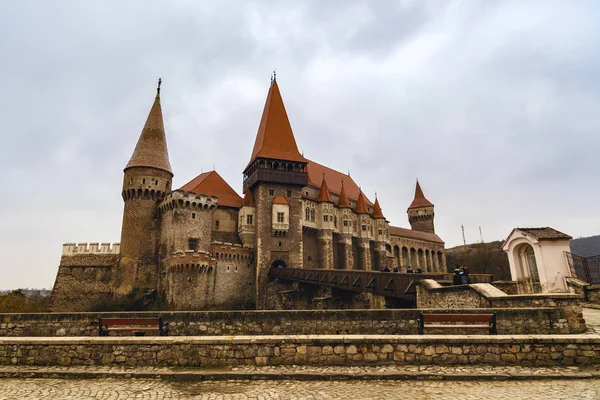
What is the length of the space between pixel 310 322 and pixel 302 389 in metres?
3.61

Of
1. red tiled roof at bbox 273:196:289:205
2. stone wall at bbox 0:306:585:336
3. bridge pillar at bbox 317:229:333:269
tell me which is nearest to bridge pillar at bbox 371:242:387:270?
bridge pillar at bbox 317:229:333:269

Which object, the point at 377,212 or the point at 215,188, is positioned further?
the point at 377,212

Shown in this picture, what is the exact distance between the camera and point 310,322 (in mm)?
9234

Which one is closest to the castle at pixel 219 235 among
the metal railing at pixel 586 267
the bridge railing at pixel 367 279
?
the bridge railing at pixel 367 279

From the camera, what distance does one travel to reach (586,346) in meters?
6.23

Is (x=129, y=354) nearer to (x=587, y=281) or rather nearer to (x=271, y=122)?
(x=587, y=281)

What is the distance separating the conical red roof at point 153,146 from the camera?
3219 cm

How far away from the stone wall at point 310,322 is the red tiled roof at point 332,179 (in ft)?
104

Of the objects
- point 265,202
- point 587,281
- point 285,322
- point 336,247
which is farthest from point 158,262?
point 587,281

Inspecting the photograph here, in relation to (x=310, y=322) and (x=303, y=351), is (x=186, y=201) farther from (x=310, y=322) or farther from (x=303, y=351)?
(x=303, y=351)

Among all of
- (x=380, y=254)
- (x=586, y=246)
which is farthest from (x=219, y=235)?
(x=586, y=246)

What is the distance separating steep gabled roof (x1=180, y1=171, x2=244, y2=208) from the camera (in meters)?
35.3

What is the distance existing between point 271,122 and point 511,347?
35947 millimetres

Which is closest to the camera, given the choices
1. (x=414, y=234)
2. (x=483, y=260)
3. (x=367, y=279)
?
(x=367, y=279)
